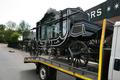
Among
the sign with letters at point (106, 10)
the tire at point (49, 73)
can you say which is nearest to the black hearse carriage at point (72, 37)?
the tire at point (49, 73)

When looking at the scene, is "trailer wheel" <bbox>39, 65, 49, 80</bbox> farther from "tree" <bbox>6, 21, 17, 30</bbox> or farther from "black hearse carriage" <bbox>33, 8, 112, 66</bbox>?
"tree" <bbox>6, 21, 17, 30</bbox>

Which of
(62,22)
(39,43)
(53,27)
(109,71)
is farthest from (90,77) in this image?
(39,43)

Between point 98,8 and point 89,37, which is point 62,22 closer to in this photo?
point 89,37

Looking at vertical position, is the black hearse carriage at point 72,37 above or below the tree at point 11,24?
below

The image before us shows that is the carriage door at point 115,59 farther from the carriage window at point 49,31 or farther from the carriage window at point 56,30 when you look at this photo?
the carriage window at point 49,31

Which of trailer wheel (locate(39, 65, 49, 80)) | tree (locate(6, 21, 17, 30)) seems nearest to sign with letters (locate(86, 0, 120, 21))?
trailer wheel (locate(39, 65, 49, 80))

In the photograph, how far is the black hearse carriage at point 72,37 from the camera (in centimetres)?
464

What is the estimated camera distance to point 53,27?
6441 millimetres

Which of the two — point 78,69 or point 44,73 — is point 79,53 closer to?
point 78,69

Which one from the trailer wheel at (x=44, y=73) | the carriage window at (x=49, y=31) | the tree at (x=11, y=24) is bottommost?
the trailer wheel at (x=44, y=73)

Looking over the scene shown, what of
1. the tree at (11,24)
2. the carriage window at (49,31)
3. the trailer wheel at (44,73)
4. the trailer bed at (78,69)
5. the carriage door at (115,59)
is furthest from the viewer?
the tree at (11,24)

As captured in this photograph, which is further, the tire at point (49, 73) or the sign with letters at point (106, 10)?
the sign with letters at point (106, 10)

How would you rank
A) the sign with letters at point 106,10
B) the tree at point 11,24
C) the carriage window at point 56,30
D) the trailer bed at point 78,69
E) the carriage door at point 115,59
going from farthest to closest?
the tree at point 11,24
the sign with letters at point 106,10
the carriage window at point 56,30
the trailer bed at point 78,69
the carriage door at point 115,59

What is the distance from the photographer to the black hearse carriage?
15.2ft
